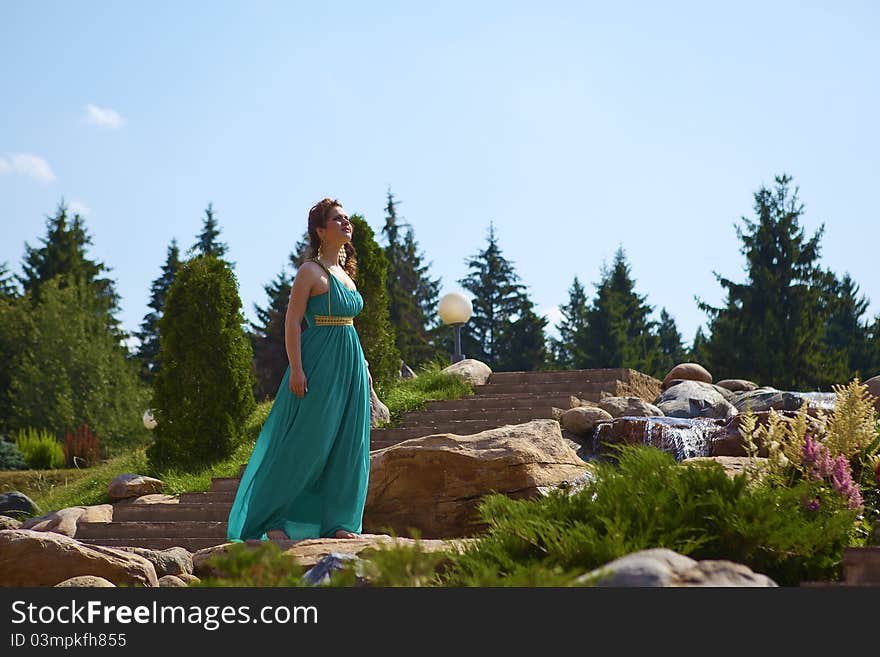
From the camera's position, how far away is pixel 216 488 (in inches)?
461

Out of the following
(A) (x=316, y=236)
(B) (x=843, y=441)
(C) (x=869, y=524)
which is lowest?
(C) (x=869, y=524)

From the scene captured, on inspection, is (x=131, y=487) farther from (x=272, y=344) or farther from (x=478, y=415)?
(x=272, y=344)

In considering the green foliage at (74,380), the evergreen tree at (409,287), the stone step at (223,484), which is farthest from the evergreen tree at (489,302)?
the stone step at (223,484)

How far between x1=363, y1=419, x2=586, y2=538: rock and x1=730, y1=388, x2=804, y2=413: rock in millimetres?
6115

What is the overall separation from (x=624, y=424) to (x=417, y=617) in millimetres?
9022

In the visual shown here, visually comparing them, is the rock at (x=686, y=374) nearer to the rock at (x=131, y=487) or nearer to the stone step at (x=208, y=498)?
the stone step at (x=208, y=498)

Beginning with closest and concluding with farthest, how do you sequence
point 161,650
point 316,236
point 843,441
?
point 161,650 → point 843,441 → point 316,236

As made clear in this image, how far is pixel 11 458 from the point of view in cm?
1764

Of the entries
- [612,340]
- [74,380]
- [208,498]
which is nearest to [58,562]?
[208,498]

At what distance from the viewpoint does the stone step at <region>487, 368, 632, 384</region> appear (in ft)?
48.0

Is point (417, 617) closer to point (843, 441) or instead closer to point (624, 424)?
point (843, 441)

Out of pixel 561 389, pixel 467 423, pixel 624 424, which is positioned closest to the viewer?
pixel 624 424

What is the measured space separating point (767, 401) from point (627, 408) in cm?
249

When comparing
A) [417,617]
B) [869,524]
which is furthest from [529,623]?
[869,524]
